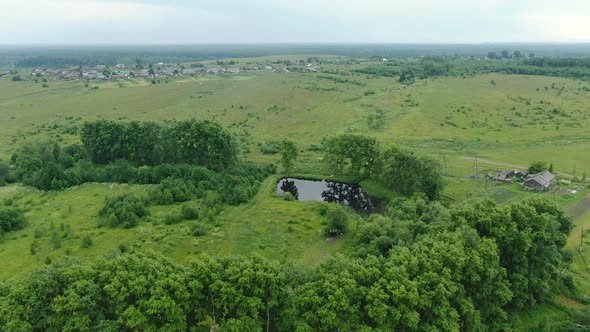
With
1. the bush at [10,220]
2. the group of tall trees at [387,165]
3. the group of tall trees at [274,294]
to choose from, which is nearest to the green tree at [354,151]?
the group of tall trees at [387,165]

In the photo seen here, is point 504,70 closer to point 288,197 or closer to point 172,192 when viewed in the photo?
point 288,197

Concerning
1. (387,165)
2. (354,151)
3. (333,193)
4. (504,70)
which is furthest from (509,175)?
(504,70)

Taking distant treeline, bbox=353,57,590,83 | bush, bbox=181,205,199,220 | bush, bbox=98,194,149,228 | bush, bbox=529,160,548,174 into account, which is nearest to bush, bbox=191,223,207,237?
bush, bbox=181,205,199,220

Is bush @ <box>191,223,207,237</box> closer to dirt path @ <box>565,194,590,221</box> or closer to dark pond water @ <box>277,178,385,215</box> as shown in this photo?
dark pond water @ <box>277,178,385,215</box>

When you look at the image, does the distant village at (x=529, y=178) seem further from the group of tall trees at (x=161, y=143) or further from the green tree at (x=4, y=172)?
the green tree at (x=4, y=172)

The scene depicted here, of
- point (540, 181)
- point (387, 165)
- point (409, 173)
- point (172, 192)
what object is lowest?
point (172, 192)

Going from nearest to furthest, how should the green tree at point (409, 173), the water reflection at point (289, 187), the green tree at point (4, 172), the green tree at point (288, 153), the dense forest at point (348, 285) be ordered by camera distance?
1. the dense forest at point (348, 285)
2. the green tree at point (409, 173)
3. the water reflection at point (289, 187)
4. the green tree at point (4, 172)
5. the green tree at point (288, 153)
